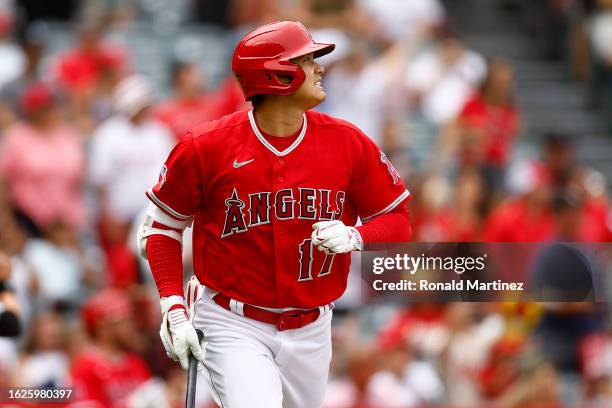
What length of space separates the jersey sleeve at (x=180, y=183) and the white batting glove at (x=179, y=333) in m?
0.35

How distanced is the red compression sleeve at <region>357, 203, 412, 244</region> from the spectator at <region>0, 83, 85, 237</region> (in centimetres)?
424

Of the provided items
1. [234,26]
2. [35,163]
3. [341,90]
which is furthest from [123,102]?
[234,26]

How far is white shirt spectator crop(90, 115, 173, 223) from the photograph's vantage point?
30.5 ft

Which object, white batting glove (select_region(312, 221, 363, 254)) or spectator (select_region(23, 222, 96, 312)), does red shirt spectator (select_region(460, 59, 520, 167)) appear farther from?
white batting glove (select_region(312, 221, 363, 254))

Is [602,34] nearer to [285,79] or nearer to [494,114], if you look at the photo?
[494,114]

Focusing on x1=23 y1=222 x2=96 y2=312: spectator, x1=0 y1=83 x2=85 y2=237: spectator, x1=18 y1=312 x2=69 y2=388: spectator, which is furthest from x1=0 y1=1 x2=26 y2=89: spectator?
x1=18 y1=312 x2=69 y2=388: spectator

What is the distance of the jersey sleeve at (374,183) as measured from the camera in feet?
17.1

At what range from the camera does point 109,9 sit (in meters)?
12.3

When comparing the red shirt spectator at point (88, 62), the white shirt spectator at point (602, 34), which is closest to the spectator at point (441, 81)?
the white shirt spectator at point (602, 34)

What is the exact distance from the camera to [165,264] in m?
5.14

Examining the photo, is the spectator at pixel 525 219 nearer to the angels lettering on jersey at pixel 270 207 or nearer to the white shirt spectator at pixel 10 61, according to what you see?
the white shirt spectator at pixel 10 61

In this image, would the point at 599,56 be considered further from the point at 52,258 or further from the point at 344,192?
the point at 344,192

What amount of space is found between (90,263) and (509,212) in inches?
116

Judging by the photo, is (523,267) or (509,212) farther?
(509,212)
